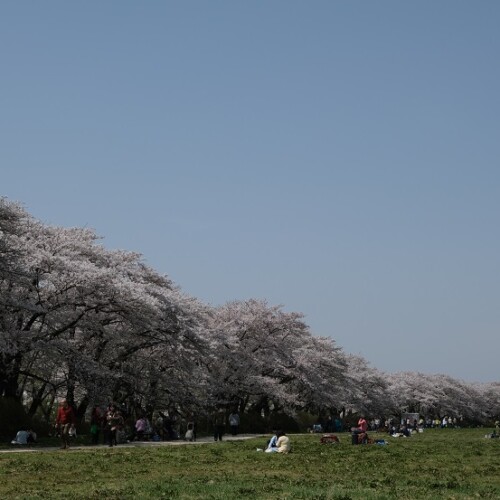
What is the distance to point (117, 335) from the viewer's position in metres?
49.7

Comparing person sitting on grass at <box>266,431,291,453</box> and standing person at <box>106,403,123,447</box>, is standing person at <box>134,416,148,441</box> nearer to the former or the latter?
standing person at <box>106,403,123,447</box>

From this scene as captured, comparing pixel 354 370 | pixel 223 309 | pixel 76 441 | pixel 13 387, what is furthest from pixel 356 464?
pixel 354 370

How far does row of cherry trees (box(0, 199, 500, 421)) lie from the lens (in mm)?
42406

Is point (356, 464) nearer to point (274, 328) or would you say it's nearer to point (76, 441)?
point (76, 441)

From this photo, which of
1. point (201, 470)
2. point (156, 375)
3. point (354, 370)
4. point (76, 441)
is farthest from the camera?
point (354, 370)

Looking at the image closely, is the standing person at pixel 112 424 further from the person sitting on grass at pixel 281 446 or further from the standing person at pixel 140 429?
the person sitting on grass at pixel 281 446

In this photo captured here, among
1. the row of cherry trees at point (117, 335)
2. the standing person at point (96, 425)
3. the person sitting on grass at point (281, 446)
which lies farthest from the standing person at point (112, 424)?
the person sitting on grass at point (281, 446)

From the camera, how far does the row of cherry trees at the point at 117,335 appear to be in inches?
1670

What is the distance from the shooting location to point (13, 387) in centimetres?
4625

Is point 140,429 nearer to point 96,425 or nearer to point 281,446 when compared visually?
point 96,425

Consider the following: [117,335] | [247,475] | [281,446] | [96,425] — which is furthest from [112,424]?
[247,475]

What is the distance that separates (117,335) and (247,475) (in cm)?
2874

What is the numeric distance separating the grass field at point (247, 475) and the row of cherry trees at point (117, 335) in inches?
487

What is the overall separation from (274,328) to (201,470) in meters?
56.5
